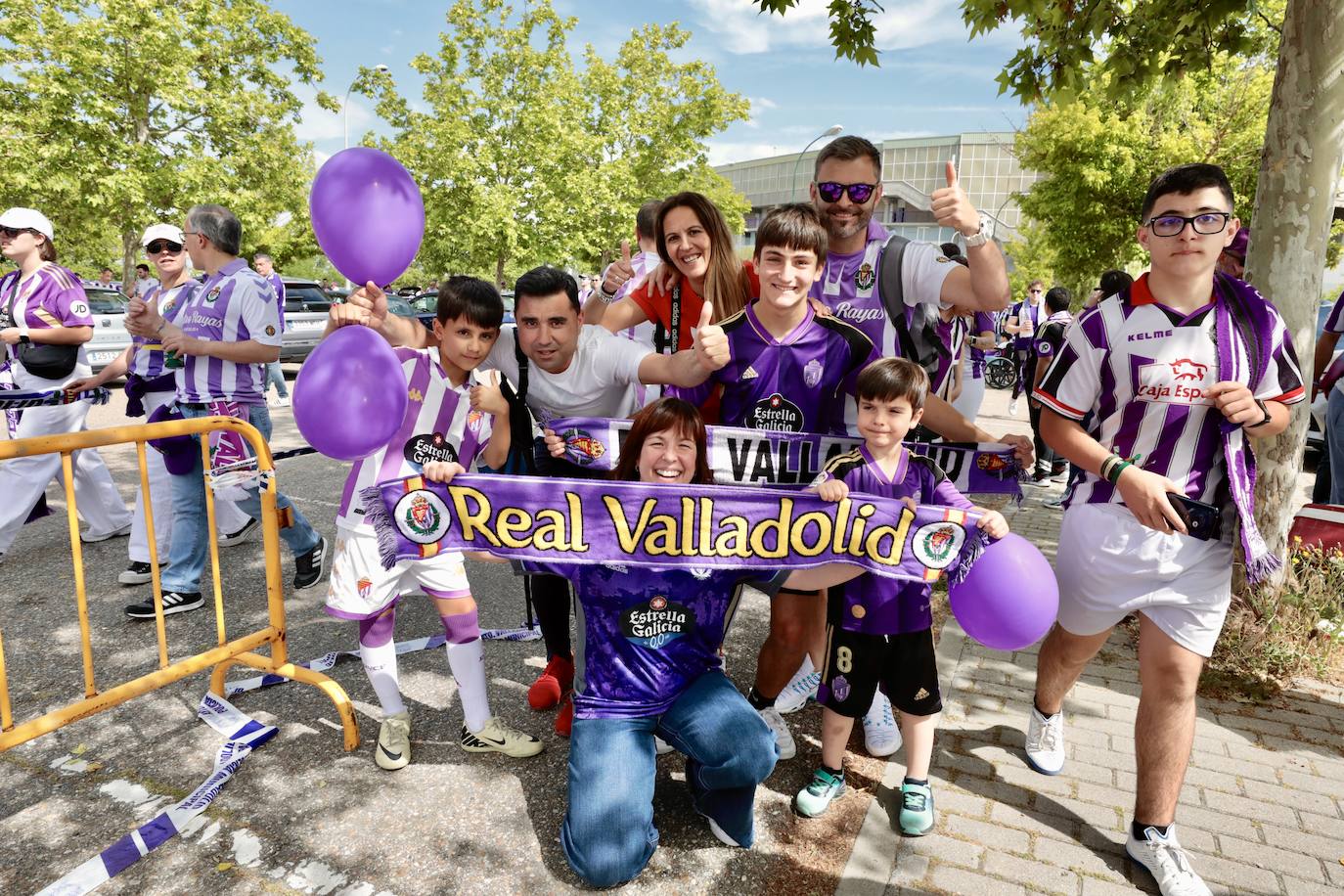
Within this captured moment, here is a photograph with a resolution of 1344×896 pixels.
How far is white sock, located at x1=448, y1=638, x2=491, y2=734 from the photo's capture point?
3.27 meters

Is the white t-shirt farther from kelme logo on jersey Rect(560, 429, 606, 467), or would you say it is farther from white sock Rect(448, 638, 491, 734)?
white sock Rect(448, 638, 491, 734)

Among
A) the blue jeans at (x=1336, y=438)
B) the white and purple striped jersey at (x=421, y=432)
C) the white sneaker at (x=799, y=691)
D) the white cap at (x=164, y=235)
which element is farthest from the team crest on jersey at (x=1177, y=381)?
the white cap at (x=164, y=235)

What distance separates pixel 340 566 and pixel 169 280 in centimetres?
359

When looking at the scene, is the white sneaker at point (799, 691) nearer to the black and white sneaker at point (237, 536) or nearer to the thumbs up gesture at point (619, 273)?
the thumbs up gesture at point (619, 273)

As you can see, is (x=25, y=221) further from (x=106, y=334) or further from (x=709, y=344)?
(x=106, y=334)

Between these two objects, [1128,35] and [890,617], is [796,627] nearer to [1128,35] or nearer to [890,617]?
[890,617]

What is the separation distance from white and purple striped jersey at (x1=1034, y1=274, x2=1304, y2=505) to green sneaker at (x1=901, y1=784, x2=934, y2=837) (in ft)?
4.30

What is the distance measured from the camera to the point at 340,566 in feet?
10.1

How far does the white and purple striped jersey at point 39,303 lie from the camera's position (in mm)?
5285

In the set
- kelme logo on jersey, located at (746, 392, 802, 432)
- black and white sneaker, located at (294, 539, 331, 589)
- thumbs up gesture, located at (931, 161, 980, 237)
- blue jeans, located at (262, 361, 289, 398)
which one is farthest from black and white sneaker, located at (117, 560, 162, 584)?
blue jeans, located at (262, 361, 289, 398)

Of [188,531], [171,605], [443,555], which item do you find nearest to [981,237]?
[443,555]

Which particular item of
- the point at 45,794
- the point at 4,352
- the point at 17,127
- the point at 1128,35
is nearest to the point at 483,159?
the point at 17,127

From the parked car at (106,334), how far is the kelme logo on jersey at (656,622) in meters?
13.8

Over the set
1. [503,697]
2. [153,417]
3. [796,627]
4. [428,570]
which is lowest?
[503,697]
